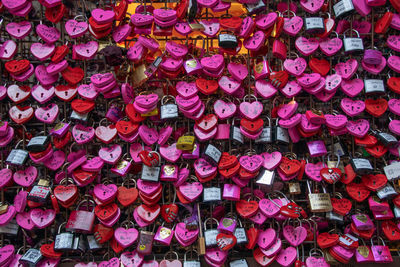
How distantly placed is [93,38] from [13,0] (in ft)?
1.51

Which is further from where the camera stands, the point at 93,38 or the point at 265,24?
the point at 93,38

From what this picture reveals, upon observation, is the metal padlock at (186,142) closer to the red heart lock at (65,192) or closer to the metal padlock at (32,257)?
the red heart lock at (65,192)

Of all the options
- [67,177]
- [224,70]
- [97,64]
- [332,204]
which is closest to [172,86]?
[224,70]

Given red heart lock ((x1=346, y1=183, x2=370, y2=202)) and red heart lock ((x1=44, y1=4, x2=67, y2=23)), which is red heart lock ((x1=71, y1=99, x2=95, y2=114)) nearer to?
red heart lock ((x1=44, y1=4, x2=67, y2=23))

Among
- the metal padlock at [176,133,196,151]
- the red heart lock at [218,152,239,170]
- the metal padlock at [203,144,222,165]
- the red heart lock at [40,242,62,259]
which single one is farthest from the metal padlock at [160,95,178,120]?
the red heart lock at [40,242,62,259]

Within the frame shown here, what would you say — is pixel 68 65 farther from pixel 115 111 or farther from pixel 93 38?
pixel 115 111

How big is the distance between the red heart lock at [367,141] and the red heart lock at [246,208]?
657 millimetres

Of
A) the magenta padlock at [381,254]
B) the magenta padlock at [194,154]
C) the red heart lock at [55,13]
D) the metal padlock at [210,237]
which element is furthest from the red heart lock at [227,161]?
the red heart lock at [55,13]

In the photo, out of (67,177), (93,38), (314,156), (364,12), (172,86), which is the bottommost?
(67,177)

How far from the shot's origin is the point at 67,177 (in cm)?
203

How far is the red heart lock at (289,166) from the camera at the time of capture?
1959 millimetres

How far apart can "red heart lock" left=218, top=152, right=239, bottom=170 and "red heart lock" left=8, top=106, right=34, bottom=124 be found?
1.09m

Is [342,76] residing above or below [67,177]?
above

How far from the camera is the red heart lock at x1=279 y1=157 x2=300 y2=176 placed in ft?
6.43
